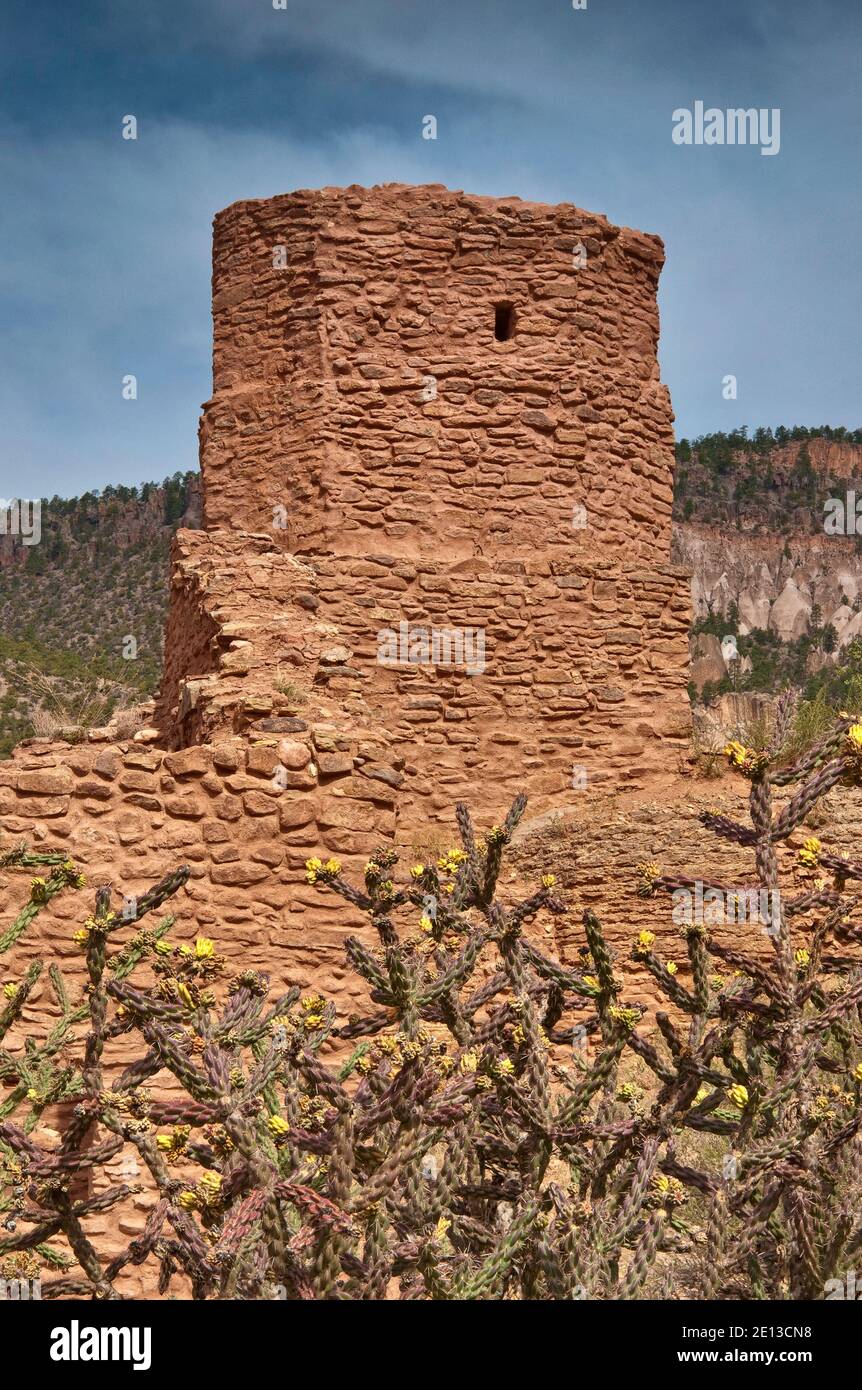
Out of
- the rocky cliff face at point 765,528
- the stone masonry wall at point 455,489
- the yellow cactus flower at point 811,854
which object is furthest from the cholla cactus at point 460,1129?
the rocky cliff face at point 765,528

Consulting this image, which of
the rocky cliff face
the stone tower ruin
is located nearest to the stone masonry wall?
the stone tower ruin

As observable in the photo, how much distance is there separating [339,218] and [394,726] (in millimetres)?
3991

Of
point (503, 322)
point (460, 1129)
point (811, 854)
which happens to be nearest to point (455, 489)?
point (503, 322)

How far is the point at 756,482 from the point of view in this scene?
76.2m

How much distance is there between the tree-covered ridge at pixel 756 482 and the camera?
7531 centimetres

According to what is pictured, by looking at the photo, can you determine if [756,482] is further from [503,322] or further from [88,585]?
[503,322]

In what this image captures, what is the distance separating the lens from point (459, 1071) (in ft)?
10.6

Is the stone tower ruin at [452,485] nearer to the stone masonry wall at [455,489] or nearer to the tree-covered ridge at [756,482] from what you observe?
the stone masonry wall at [455,489]

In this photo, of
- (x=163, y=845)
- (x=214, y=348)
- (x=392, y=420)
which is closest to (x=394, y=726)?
(x=392, y=420)

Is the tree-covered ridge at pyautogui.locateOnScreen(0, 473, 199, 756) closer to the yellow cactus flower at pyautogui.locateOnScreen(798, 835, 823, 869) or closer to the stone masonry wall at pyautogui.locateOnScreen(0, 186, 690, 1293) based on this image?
the stone masonry wall at pyautogui.locateOnScreen(0, 186, 690, 1293)

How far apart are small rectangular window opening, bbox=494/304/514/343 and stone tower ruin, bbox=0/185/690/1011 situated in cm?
3

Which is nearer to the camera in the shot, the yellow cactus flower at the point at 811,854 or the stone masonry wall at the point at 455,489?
the yellow cactus flower at the point at 811,854

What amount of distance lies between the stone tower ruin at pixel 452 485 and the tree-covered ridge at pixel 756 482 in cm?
6640

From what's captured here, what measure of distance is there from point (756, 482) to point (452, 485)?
70.8m
